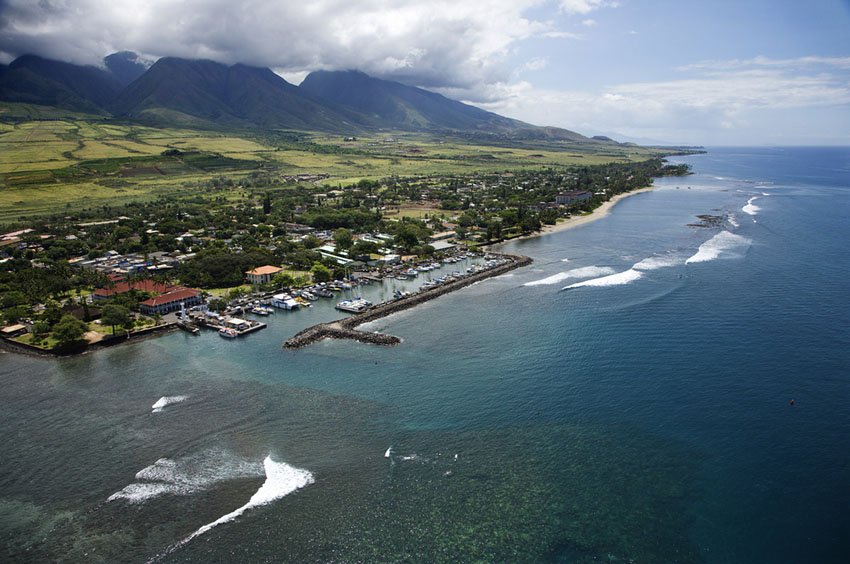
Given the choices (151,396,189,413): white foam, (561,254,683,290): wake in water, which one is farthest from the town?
(561,254,683,290): wake in water

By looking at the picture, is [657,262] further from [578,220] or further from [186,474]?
[186,474]

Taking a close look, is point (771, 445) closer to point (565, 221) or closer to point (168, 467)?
point (168, 467)

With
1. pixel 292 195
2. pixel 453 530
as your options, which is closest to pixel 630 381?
pixel 453 530

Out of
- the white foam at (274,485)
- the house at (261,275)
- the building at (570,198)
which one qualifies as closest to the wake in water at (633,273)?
the house at (261,275)

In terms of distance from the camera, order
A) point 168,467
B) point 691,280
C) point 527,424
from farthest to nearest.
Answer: point 691,280 < point 527,424 < point 168,467

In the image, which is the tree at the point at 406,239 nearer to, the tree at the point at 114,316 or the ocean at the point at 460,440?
the ocean at the point at 460,440

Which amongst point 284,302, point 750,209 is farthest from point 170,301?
point 750,209
